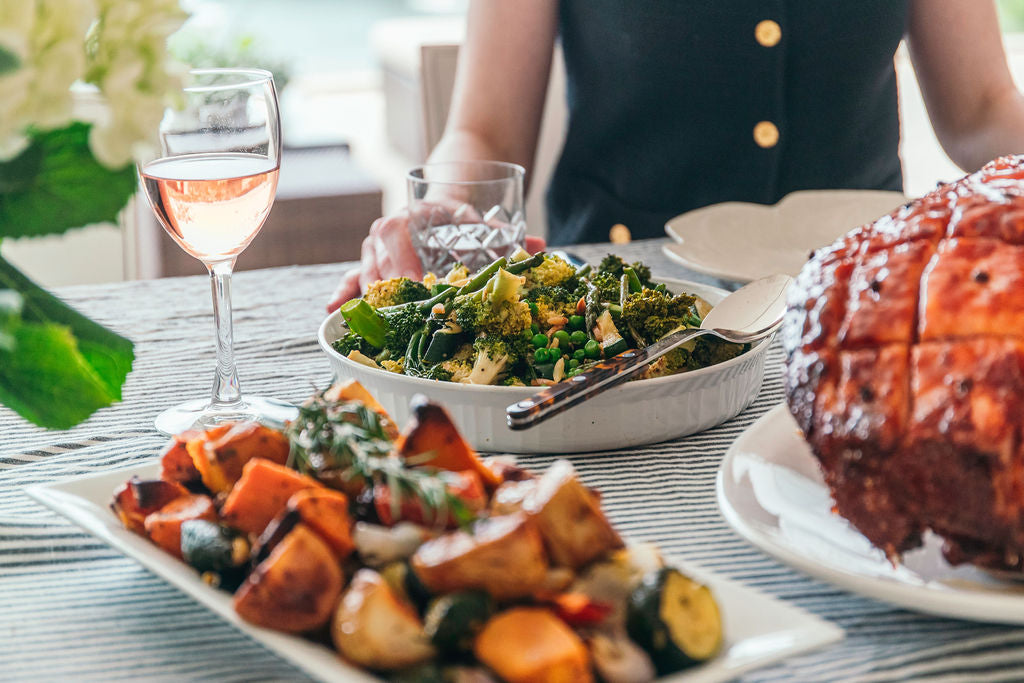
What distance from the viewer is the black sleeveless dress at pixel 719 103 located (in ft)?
7.66

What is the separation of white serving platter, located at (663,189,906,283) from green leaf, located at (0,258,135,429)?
1.05m

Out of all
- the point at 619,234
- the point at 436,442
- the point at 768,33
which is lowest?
the point at 619,234

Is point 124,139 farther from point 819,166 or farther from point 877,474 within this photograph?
point 819,166

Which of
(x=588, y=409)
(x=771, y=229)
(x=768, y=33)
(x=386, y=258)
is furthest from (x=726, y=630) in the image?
(x=768, y=33)

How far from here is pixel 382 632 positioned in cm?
59

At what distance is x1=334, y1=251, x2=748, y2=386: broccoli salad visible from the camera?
1.13 m

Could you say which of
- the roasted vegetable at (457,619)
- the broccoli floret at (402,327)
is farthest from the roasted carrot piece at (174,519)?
the broccoli floret at (402,327)

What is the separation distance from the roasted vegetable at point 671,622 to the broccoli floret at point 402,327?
647 mm

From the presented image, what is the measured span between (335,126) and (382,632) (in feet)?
27.9

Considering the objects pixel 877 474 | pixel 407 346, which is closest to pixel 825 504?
pixel 877 474

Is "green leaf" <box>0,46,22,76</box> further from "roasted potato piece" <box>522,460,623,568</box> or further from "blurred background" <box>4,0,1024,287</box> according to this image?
"roasted potato piece" <box>522,460,623,568</box>

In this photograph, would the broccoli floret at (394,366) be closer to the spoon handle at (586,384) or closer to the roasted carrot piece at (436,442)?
the spoon handle at (586,384)

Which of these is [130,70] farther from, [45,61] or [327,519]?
[327,519]

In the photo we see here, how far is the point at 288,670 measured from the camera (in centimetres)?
72
